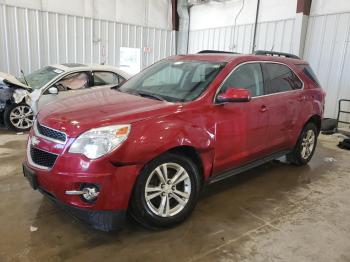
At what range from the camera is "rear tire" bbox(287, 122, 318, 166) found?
4.46 m

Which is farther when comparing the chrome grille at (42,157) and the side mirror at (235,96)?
the side mirror at (235,96)

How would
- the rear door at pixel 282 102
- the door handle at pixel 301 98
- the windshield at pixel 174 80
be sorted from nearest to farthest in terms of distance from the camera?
the windshield at pixel 174 80, the rear door at pixel 282 102, the door handle at pixel 301 98

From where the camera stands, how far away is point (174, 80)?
331 cm

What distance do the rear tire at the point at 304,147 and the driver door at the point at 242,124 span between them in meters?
1.02

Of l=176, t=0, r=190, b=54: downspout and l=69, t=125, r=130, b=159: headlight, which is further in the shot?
l=176, t=0, r=190, b=54: downspout

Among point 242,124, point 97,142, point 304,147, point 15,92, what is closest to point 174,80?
point 242,124

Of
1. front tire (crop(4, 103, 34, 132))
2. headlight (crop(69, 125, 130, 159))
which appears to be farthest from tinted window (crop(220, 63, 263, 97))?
front tire (crop(4, 103, 34, 132))

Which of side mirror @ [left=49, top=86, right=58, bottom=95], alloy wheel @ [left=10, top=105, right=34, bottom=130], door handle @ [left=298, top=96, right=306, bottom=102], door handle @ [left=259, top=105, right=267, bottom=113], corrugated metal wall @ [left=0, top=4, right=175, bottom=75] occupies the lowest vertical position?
alloy wheel @ [left=10, top=105, right=34, bottom=130]

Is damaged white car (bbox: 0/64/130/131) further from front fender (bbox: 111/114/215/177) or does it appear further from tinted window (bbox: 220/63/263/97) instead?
front fender (bbox: 111/114/215/177)

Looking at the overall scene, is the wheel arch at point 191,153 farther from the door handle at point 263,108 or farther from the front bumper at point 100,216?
the door handle at point 263,108

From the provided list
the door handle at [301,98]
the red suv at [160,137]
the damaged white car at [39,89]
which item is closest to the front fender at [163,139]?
the red suv at [160,137]

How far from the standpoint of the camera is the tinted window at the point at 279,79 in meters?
Answer: 3.70

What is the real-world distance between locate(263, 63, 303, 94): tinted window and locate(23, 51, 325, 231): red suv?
14 millimetres

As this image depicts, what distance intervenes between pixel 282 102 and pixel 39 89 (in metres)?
4.42
